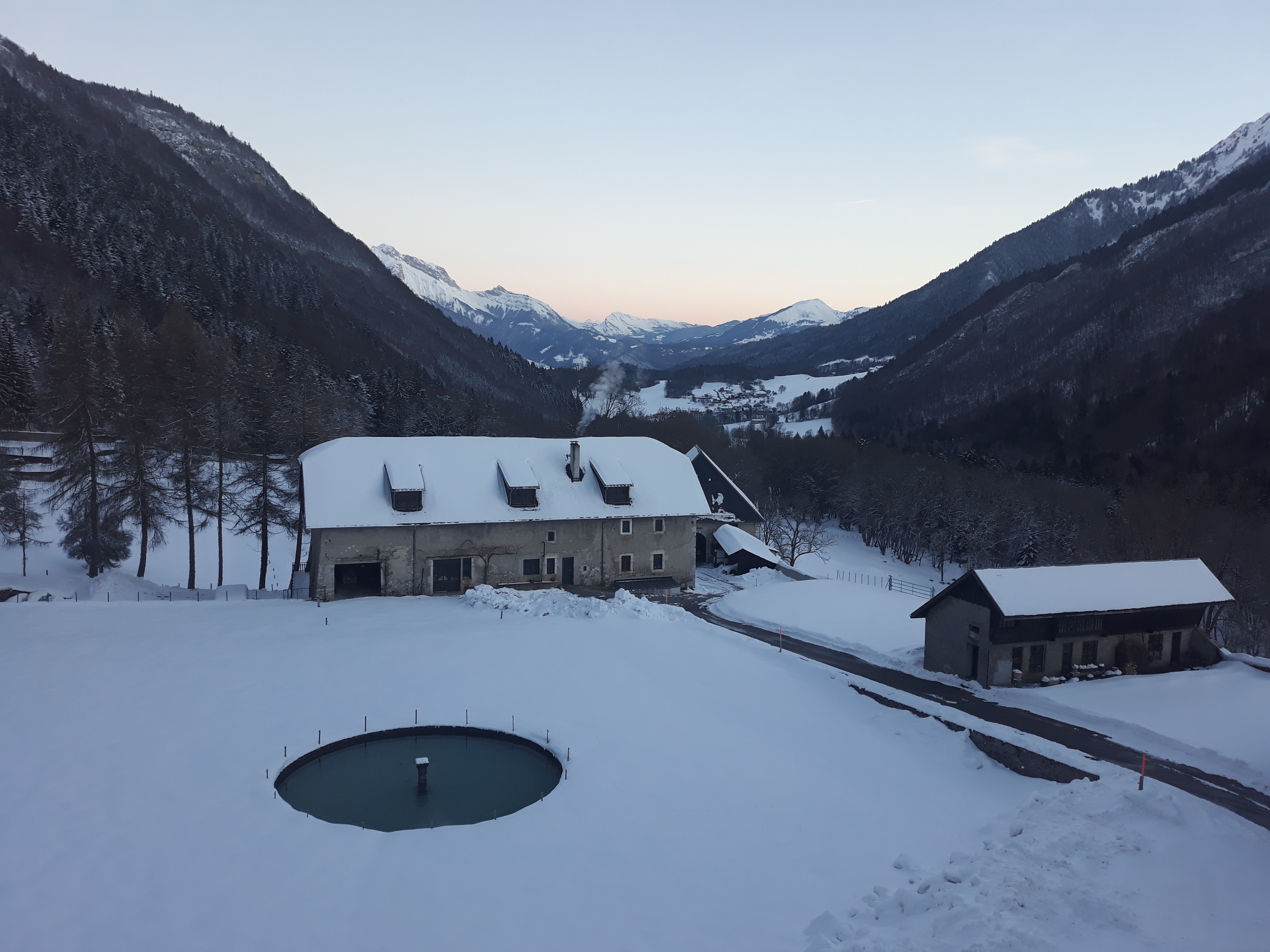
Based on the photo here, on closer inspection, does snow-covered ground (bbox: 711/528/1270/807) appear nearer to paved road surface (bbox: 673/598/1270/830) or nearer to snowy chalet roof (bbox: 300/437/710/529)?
paved road surface (bbox: 673/598/1270/830)

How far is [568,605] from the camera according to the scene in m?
33.6

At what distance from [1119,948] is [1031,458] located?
4817 inches

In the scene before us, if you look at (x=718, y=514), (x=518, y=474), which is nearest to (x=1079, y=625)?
(x=518, y=474)

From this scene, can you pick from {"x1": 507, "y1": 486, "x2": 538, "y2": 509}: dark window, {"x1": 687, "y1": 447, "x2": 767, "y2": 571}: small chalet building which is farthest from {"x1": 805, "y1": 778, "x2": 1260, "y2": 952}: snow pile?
{"x1": 687, "y1": 447, "x2": 767, "y2": 571}: small chalet building

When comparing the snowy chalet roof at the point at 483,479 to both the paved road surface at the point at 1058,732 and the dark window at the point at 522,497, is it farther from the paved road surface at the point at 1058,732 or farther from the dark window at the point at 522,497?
the paved road surface at the point at 1058,732

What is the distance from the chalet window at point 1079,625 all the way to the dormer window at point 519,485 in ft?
82.5

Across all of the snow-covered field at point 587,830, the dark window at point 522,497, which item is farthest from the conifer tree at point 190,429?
the dark window at point 522,497

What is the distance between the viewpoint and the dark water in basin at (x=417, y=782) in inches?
690

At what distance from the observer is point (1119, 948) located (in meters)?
11.9

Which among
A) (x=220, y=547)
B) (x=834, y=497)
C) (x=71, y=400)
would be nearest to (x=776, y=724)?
(x=220, y=547)

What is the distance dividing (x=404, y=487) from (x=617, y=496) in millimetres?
11787

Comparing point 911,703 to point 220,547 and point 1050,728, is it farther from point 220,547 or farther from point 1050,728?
point 220,547

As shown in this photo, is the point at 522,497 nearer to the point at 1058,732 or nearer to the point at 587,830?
the point at 587,830

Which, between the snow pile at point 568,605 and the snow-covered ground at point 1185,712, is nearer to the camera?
the snow-covered ground at point 1185,712
